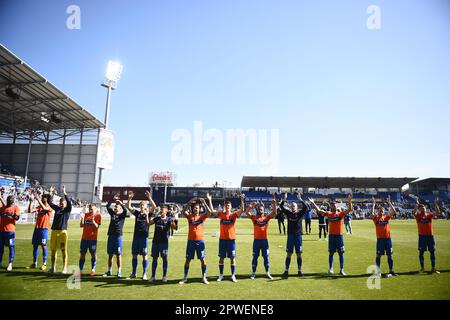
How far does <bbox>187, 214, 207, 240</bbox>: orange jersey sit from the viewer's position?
9167mm

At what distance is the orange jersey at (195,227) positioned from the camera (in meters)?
9.17

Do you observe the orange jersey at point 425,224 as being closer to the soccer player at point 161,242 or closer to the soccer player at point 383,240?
the soccer player at point 383,240

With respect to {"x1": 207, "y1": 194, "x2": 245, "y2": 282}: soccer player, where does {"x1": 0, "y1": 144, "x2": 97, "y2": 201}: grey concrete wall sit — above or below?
above

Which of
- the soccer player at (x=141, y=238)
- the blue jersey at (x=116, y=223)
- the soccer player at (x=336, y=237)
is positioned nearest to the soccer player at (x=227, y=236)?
the soccer player at (x=141, y=238)

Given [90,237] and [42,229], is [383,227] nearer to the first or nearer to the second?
[90,237]

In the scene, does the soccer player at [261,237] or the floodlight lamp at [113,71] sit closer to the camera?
the soccer player at [261,237]

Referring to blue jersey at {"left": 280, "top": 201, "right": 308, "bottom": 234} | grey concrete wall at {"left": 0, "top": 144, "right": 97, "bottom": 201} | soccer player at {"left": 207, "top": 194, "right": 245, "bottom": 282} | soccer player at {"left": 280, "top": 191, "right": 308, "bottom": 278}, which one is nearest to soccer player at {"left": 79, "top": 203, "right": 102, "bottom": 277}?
soccer player at {"left": 207, "top": 194, "right": 245, "bottom": 282}

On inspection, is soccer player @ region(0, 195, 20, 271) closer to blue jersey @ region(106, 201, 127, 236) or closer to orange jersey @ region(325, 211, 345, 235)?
blue jersey @ region(106, 201, 127, 236)

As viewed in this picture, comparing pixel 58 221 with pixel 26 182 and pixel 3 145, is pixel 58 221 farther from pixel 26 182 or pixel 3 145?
pixel 3 145

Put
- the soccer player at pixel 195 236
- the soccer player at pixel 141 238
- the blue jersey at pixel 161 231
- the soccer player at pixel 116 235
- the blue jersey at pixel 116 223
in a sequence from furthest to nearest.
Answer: the blue jersey at pixel 116 223
the soccer player at pixel 116 235
the soccer player at pixel 141 238
the blue jersey at pixel 161 231
the soccer player at pixel 195 236

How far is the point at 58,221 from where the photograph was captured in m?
10.3

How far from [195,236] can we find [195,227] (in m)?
0.29
